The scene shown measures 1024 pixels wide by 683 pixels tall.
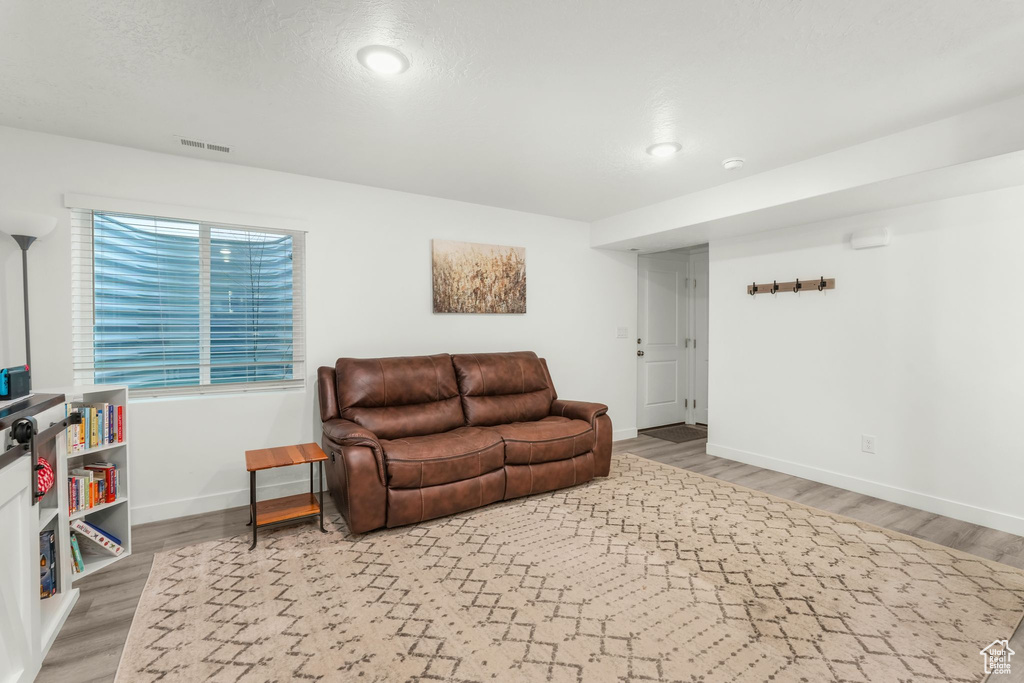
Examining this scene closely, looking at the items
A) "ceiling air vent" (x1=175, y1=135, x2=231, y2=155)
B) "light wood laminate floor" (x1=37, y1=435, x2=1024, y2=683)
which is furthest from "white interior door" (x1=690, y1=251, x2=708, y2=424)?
"ceiling air vent" (x1=175, y1=135, x2=231, y2=155)

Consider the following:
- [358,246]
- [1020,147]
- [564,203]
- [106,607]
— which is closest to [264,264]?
[358,246]

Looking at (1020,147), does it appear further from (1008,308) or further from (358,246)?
(358,246)

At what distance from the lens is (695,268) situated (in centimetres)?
622

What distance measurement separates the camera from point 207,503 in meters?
3.21

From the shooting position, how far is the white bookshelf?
6.33 feet

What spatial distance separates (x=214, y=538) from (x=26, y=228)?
1.94 m

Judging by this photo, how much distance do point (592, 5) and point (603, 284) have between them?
11.9 feet

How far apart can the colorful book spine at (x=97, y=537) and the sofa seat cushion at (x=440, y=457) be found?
4.77 feet

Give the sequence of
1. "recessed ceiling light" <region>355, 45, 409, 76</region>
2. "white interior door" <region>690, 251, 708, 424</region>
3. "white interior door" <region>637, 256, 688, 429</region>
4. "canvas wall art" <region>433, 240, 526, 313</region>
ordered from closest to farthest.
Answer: "recessed ceiling light" <region>355, 45, 409, 76</region> < "canvas wall art" <region>433, 240, 526, 313</region> < "white interior door" <region>637, 256, 688, 429</region> < "white interior door" <region>690, 251, 708, 424</region>

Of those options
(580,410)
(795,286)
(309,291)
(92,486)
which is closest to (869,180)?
(795,286)

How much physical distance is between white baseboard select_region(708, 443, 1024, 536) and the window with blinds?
4015mm

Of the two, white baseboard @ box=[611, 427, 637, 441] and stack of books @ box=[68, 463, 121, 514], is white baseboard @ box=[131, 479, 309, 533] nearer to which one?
stack of books @ box=[68, 463, 121, 514]

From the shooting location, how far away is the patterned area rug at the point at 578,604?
1.74 metres

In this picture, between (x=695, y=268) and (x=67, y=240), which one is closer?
(x=67, y=240)
